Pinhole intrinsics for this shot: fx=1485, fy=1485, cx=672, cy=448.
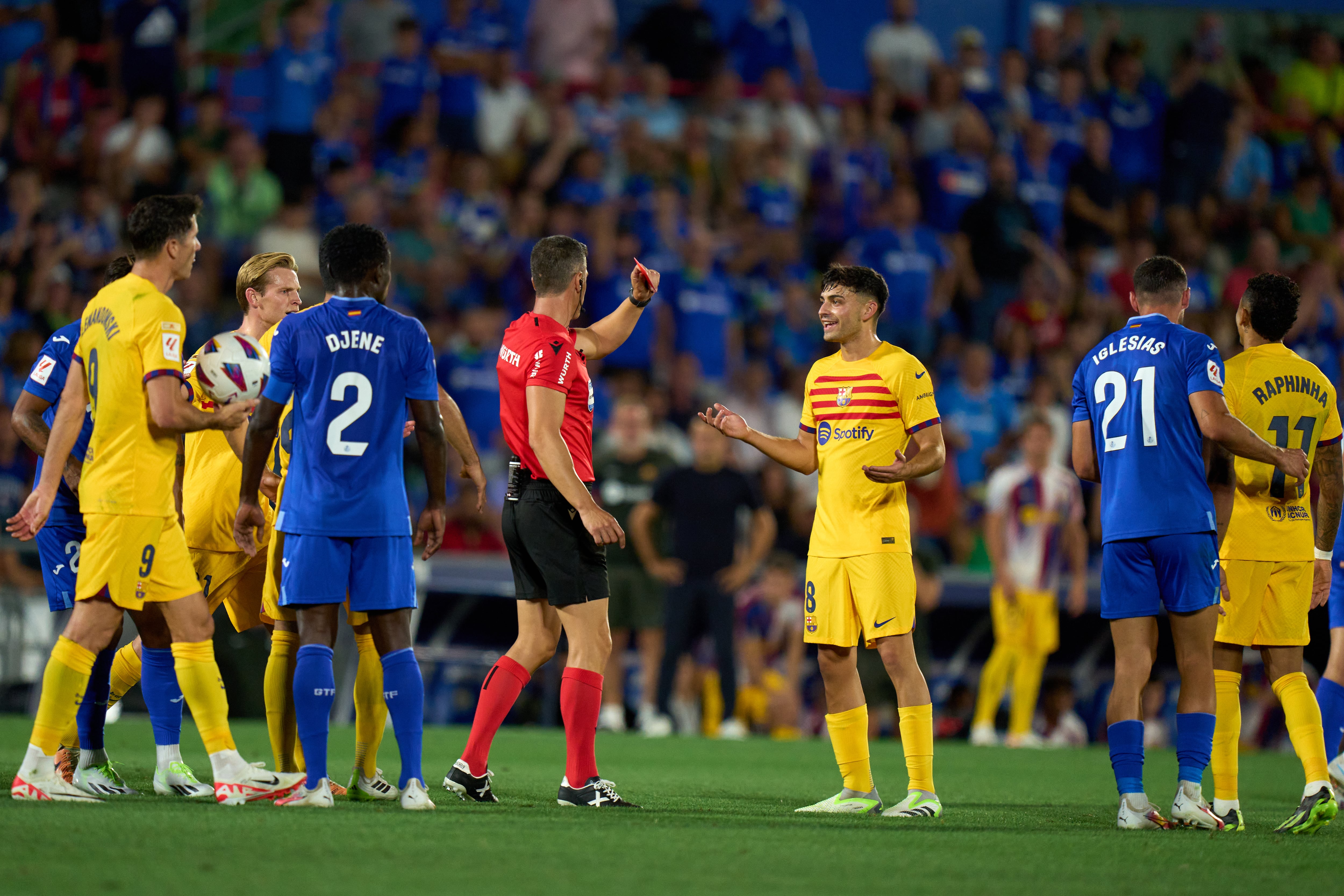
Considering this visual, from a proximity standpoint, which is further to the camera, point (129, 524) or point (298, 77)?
point (298, 77)

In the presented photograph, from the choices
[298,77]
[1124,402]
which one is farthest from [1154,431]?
[298,77]

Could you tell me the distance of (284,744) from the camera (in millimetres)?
6613

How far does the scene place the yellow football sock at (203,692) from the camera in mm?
6070

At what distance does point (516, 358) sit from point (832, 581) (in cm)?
178

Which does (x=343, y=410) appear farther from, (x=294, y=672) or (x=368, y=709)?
(x=368, y=709)

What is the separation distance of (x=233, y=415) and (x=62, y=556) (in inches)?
51.3

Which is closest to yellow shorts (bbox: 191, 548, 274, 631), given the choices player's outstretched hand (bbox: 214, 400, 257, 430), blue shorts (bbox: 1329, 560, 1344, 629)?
player's outstretched hand (bbox: 214, 400, 257, 430)

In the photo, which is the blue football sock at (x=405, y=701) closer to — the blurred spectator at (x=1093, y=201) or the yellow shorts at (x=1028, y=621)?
the yellow shorts at (x=1028, y=621)

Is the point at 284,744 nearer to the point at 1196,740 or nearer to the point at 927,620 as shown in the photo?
the point at 1196,740

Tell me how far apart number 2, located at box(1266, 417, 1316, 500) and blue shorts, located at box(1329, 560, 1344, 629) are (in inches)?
46.1

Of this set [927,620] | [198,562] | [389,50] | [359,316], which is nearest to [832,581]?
[359,316]

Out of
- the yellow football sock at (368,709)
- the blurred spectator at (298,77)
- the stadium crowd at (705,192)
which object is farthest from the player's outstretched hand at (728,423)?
the blurred spectator at (298,77)

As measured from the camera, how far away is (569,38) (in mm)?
18594

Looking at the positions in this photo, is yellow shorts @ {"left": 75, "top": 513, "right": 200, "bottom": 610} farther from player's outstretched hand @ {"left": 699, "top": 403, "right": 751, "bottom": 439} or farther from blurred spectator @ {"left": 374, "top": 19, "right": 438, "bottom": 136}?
blurred spectator @ {"left": 374, "top": 19, "right": 438, "bottom": 136}
